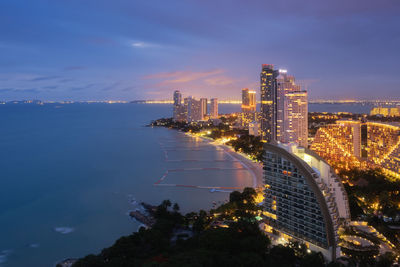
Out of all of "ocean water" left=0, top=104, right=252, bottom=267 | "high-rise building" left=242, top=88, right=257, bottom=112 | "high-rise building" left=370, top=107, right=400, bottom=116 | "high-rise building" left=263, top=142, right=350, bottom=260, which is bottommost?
"ocean water" left=0, top=104, right=252, bottom=267

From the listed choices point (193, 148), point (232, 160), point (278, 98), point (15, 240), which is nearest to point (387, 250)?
point (15, 240)

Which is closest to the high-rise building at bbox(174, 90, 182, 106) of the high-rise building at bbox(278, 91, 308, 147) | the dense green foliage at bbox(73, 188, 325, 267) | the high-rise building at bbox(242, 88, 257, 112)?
the high-rise building at bbox(242, 88, 257, 112)

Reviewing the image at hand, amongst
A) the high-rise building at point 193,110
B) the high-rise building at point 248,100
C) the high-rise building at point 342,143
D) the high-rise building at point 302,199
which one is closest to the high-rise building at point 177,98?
the high-rise building at point 193,110

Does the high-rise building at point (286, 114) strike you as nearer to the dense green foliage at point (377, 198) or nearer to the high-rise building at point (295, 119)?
the high-rise building at point (295, 119)

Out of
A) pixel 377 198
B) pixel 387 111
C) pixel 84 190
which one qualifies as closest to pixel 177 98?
pixel 387 111

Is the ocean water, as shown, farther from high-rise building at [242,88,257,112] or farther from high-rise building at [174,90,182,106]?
high-rise building at [174,90,182,106]

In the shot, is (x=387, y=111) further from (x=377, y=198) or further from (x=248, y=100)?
(x=377, y=198)
